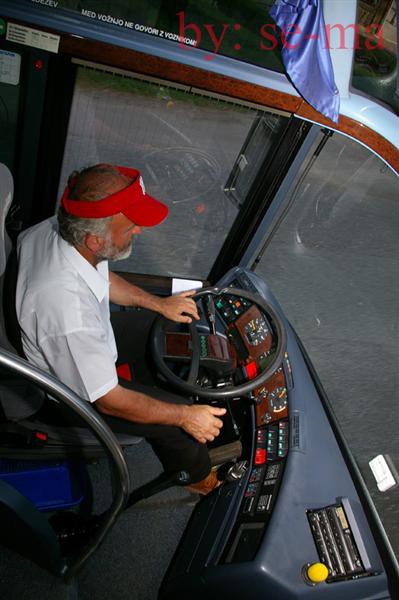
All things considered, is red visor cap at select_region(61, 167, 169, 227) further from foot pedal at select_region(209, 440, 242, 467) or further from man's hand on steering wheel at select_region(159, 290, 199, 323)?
foot pedal at select_region(209, 440, 242, 467)

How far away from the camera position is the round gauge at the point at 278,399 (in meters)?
1.93

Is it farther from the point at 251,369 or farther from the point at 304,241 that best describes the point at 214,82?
the point at 304,241

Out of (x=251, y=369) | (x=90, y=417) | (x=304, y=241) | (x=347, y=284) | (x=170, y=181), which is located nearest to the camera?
(x=90, y=417)

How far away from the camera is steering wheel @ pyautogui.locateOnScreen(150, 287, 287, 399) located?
1807 mm

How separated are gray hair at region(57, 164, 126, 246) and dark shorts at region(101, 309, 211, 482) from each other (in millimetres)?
599

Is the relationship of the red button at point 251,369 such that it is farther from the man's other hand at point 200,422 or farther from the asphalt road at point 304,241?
the asphalt road at point 304,241

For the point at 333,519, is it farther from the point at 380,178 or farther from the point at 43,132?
the point at 380,178

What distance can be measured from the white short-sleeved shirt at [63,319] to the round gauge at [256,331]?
A: 84 centimetres

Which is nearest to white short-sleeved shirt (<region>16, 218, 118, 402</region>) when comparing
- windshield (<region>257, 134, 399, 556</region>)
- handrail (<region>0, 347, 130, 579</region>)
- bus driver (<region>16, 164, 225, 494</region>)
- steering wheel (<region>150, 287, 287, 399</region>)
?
bus driver (<region>16, 164, 225, 494</region>)

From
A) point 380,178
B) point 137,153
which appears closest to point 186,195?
point 137,153

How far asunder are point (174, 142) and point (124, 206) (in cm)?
99

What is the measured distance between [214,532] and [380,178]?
16.7 feet

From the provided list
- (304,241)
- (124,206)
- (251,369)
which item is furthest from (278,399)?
(304,241)

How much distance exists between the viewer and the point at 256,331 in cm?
217
